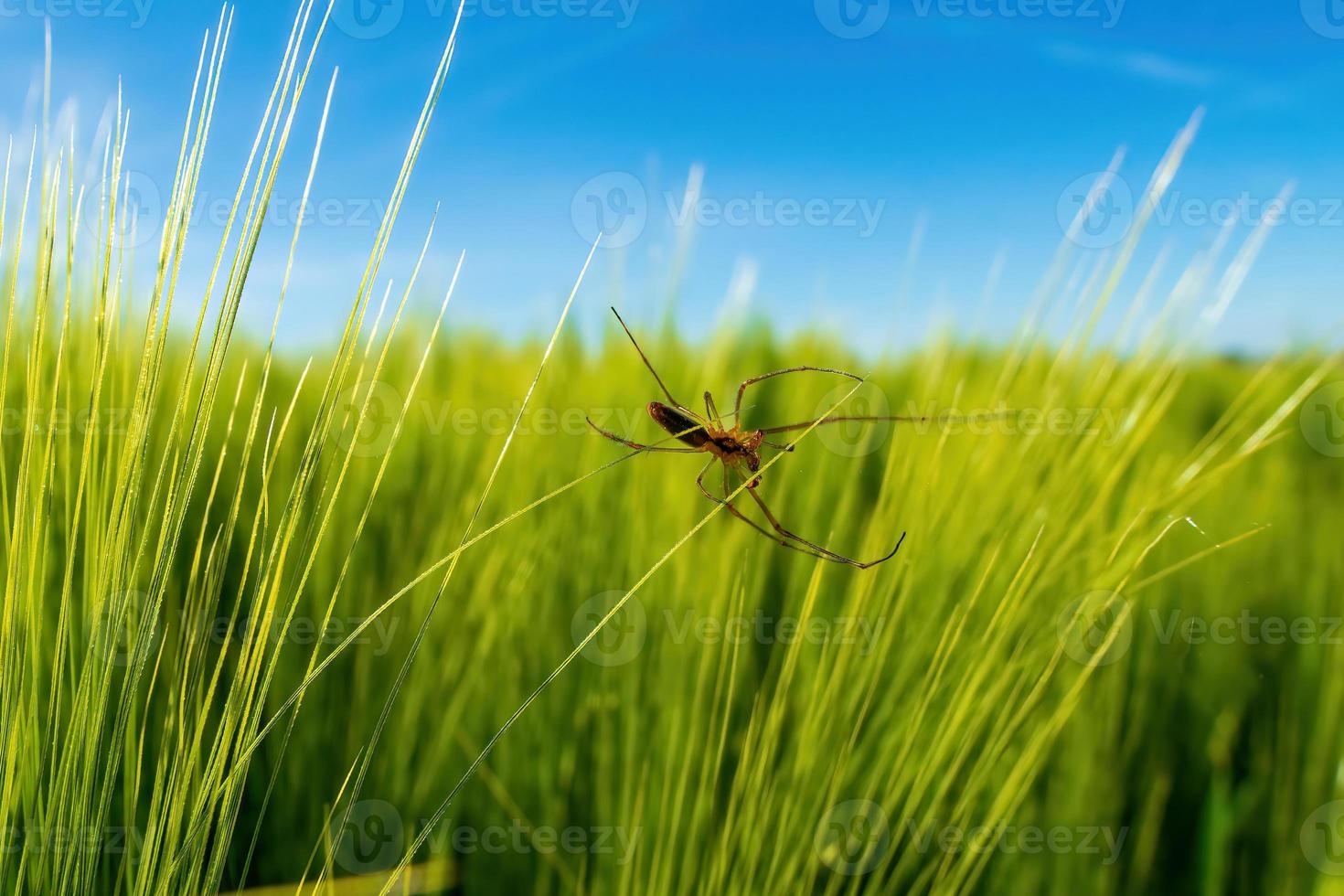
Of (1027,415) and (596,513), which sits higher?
(1027,415)

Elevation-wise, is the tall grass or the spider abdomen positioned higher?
the spider abdomen

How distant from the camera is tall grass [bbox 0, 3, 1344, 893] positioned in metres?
0.39

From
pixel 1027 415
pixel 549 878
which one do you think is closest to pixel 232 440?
pixel 549 878

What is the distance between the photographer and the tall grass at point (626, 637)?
1.27ft

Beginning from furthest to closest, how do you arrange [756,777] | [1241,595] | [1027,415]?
[1241,595], [1027,415], [756,777]

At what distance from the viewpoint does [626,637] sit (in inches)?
26.8

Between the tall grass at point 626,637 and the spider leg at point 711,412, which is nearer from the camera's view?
the tall grass at point 626,637

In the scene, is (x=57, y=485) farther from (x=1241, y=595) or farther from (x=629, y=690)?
(x=1241, y=595)

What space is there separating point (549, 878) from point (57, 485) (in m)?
0.51

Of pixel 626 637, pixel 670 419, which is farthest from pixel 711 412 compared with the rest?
pixel 626 637

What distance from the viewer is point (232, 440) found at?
108cm

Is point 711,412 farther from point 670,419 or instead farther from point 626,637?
point 626,637

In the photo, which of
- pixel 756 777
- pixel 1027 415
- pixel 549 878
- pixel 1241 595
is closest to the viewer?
pixel 756 777

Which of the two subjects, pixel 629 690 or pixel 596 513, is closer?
pixel 629 690
